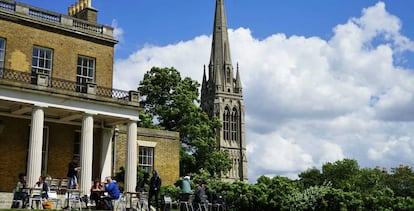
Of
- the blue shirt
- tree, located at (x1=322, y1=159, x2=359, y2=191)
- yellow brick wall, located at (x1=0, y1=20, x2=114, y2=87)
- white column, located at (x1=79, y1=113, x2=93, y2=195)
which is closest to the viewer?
the blue shirt

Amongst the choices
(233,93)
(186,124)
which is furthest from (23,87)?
(233,93)

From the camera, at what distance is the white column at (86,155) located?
24031 mm

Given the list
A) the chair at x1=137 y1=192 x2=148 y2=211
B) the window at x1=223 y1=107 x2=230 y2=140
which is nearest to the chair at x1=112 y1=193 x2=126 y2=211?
the chair at x1=137 y1=192 x2=148 y2=211

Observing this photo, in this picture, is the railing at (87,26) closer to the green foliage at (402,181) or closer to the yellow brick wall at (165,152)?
the yellow brick wall at (165,152)

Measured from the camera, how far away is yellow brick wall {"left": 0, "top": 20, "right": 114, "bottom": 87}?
25.6 metres

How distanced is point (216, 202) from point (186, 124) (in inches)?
1128

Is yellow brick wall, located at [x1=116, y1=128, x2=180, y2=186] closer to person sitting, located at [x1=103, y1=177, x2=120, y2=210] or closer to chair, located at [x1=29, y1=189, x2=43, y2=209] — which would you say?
person sitting, located at [x1=103, y1=177, x2=120, y2=210]

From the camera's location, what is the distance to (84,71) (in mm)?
28172

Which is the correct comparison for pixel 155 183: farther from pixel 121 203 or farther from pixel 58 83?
pixel 58 83

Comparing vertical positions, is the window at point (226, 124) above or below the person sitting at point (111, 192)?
above

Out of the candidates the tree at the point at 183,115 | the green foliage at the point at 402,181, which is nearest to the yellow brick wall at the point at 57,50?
the tree at the point at 183,115

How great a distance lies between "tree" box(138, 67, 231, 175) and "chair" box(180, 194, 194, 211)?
28.0 m

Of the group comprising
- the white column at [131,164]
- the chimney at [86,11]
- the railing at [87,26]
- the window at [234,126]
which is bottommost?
the white column at [131,164]

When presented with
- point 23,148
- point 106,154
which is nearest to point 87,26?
point 106,154
